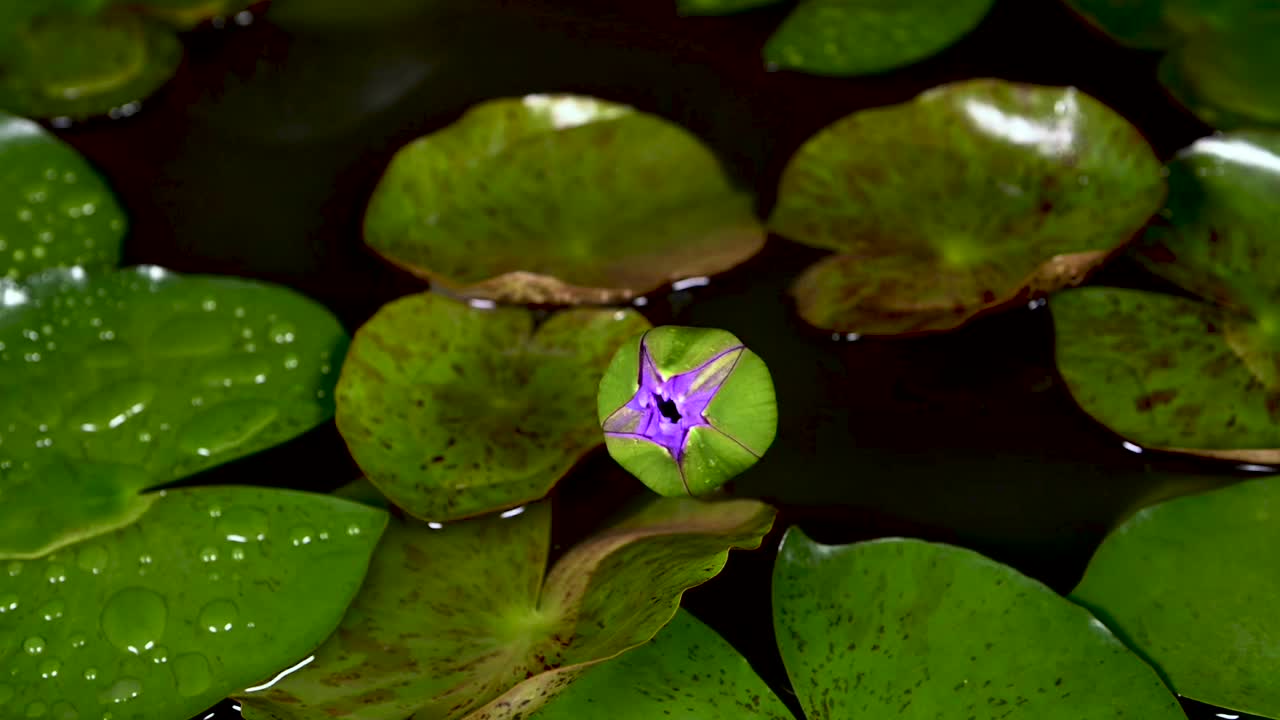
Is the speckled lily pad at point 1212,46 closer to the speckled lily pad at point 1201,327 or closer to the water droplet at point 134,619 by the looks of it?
the speckled lily pad at point 1201,327

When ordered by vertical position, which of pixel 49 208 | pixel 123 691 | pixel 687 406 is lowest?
pixel 123 691

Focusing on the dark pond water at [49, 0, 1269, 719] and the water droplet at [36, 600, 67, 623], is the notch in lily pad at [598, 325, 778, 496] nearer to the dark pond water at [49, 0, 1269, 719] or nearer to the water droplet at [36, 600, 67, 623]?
the dark pond water at [49, 0, 1269, 719]

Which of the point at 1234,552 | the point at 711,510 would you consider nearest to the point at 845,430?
the point at 711,510

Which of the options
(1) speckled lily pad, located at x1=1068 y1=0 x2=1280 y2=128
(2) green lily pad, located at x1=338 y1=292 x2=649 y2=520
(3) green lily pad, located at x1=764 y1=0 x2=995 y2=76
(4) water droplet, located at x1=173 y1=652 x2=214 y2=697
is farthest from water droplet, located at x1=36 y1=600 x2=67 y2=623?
(1) speckled lily pad, located at x1=1068 y1=0 x2=1280 y2=128

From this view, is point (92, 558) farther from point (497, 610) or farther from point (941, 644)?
point (941, 644)

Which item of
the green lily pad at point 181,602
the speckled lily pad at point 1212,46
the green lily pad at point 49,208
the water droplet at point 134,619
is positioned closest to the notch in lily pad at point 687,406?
the green lily pad at point 181,602

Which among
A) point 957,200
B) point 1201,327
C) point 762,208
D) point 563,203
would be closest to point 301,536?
point 563,203
